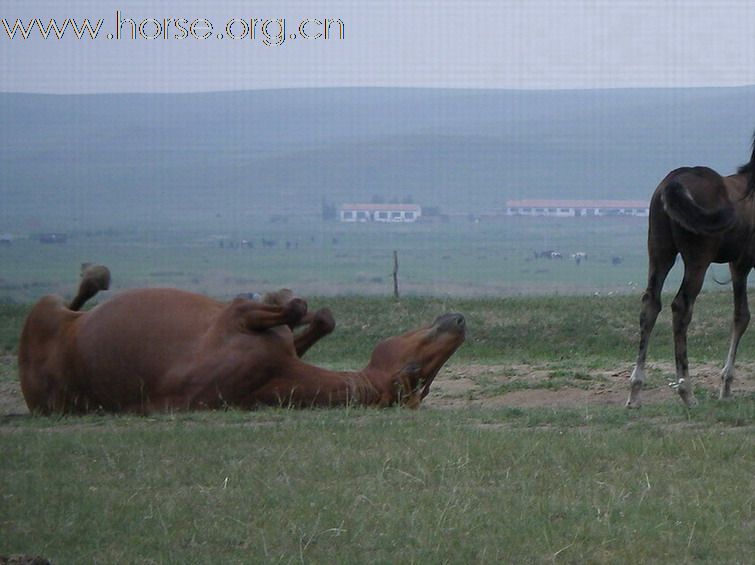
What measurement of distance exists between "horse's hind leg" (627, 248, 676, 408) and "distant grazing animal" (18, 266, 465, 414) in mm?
1574

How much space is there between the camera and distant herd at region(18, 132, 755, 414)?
8.79 m

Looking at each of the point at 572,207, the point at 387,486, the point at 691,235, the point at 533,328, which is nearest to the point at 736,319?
the point at 691,235

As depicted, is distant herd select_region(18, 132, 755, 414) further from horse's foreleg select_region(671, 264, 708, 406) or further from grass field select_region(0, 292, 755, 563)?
grass field select_region(0, 292, 755, 563)

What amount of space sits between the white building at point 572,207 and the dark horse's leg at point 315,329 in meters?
74.9

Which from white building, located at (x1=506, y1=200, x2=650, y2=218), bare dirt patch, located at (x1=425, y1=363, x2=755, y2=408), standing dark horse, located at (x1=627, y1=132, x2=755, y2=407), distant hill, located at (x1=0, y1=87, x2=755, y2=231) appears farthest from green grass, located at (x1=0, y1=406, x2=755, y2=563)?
white building, located at (x1=506, y1=200, x2=650, y2=218)

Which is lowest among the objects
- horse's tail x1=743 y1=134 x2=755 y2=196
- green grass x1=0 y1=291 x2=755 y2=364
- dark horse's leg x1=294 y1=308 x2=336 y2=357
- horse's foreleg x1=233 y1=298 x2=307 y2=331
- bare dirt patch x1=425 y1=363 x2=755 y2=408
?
green grass x1=0 y1=291 x2=755 y2=364

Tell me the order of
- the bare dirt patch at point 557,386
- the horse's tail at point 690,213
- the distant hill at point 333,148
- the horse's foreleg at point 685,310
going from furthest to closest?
the distant hill at point 333,148, the bare dirt patch at point 557,386, the horse's foreleg at point 685,310, the horse's tail at point 690,213

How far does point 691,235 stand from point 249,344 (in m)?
3.55

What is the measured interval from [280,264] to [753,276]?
2418cm

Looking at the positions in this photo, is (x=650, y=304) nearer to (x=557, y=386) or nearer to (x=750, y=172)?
(x=750, y=172)

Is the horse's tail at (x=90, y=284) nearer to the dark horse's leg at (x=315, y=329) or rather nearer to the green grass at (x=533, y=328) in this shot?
the dark horse's leg at (x=315, y=329)

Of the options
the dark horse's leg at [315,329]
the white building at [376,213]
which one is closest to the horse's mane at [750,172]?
the dark horse's leg at [315,329]

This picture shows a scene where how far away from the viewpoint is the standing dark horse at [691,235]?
30.9 ft

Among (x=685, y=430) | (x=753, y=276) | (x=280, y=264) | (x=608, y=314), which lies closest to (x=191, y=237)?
(x=280, y=264)
